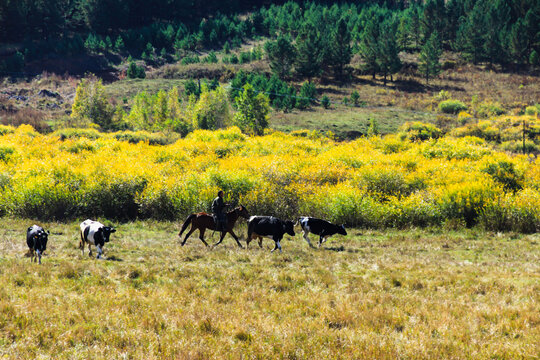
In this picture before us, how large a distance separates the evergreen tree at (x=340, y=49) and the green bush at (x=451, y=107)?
30.0 metres

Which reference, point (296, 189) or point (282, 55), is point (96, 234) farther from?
point (282, 55)

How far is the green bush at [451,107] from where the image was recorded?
75938 mm

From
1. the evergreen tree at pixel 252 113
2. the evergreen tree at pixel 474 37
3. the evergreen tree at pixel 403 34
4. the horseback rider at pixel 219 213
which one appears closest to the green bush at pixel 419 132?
the evergreen tree at pixel 252 113

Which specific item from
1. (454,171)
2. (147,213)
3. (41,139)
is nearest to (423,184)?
(454,171)

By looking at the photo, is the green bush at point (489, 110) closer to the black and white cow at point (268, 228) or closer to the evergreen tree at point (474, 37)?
the evergreen tree at point (474, 37)

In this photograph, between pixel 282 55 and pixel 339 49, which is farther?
pixel 339 49

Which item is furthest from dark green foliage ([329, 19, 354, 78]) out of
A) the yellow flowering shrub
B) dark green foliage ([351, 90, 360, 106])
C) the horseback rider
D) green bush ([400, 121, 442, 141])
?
the horseback rider

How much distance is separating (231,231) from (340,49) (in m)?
91.0

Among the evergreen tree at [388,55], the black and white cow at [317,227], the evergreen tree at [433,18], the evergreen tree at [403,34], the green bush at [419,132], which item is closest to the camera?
the black and white cow at [317,227]

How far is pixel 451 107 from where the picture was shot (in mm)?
76375

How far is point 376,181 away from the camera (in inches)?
926

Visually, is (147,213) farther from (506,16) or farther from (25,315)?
(506,16)

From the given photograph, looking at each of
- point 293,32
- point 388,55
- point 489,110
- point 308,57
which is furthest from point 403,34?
point 489,110

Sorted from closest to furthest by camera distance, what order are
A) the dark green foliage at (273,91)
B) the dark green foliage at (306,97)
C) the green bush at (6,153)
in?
the green bush at (6,153), the dark green foliage at (273,91), the dark green foliage at (306,97)
